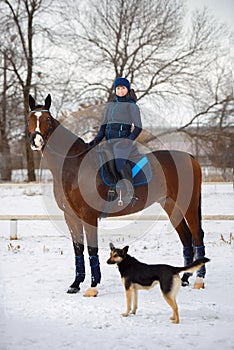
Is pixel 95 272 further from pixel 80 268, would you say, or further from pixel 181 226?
pixel 181 226

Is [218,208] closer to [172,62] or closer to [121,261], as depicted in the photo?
[172,62]

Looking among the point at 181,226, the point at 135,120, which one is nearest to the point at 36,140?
Result: the point at 135,120

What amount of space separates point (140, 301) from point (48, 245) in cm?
359

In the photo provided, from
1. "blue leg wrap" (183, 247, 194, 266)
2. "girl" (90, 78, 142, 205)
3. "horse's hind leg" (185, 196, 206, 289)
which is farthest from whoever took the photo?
"blue leg wrap" (183, 247, 194, 266)

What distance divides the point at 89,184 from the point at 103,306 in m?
1.36

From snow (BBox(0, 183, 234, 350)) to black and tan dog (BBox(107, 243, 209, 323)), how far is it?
0.62 ft

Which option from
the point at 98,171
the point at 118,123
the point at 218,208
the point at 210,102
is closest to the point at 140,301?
the point at 98,171

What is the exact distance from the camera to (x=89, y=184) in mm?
4547

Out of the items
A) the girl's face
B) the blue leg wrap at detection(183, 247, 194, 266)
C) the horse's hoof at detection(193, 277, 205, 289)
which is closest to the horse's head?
the girl's face

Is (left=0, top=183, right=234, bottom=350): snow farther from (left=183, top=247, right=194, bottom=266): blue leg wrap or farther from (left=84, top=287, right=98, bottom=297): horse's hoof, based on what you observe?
(left=183, top=247, right=194, bottom=266): blue leg wrap

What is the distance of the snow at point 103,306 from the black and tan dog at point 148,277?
188 millimetres

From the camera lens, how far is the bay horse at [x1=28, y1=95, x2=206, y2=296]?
177 inches

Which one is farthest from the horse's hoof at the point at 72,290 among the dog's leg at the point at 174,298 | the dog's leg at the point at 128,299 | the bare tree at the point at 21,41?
the bare tree at the point at 21,41

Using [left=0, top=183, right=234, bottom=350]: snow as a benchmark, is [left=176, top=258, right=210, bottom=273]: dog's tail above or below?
above
